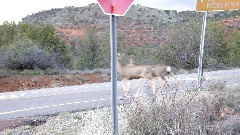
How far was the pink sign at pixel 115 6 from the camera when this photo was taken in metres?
5.09

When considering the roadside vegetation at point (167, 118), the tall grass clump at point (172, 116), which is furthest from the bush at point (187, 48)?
the tall grass clump at point (172, 116)

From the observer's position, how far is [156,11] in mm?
85312

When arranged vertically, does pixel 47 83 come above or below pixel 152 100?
below

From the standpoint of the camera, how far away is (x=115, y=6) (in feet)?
16.9

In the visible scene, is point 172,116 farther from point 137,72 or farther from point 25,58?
point 25,58

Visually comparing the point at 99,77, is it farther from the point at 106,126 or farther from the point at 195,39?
the point at 106,126

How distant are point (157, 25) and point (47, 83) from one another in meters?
53.5

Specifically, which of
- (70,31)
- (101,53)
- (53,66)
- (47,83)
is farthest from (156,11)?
(47,83)

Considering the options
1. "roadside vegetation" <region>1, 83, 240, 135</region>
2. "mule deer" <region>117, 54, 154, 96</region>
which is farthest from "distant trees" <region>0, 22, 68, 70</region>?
"roadside vegetation" <region>1, 83, 240, 135</region>

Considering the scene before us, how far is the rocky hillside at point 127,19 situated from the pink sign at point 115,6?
199 feet

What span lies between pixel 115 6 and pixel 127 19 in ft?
250

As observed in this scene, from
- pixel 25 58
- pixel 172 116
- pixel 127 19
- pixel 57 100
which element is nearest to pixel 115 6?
pixel 172 116

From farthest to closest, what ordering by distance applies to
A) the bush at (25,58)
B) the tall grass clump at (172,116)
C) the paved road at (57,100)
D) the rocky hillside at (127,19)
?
the rocky hillside at (127,19) < the bush at (25,58) < the paved road at (57,100) < the tall grass clump at (172,116)

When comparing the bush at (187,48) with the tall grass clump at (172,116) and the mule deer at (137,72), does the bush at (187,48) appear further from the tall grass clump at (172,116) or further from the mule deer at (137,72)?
the tall grass clump at (172,116)
